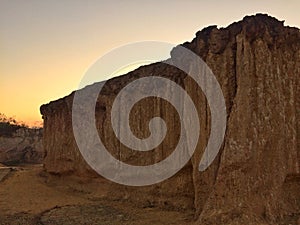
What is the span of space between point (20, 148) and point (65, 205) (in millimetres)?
15226

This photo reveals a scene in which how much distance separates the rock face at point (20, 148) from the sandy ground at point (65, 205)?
9911mm

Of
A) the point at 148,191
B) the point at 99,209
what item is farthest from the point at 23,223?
the point at 148,191

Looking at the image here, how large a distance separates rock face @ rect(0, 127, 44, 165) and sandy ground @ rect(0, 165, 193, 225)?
9.91 meters

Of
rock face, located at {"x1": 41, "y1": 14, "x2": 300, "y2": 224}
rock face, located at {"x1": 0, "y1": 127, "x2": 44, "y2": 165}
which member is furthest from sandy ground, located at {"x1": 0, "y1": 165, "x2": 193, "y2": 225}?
rock face, located at {"x1": 0, "y1": 127, "x2": 44, "y2": 165}

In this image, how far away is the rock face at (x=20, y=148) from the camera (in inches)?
981

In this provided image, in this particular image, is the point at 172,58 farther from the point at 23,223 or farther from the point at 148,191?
the point at 23,223

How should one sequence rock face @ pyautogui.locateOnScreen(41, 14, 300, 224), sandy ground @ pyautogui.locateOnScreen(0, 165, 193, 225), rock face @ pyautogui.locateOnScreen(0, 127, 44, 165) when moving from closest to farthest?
rock face @ pyautogui.locateOnScreen(41, 14, 300, 224) < sandy ground @ pyautogui.locateOnScreen(0, 165, 193, 225) < rock face @ pyautogui.locateOnScreen(0, 127, 44, 165)

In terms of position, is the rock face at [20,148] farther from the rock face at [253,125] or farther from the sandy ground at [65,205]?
the rock face at [253,125]

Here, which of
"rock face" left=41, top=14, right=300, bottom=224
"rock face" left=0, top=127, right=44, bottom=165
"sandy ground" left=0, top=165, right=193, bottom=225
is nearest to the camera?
"rock face" left=41, top=14, right=300, bottom=224

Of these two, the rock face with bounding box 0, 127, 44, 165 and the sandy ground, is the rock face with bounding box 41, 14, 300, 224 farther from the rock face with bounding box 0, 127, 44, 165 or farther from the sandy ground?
the rock face with bounding box 0, 127, 44, 165

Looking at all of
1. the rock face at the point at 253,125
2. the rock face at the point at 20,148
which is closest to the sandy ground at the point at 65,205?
the rock face at the point at 253,125

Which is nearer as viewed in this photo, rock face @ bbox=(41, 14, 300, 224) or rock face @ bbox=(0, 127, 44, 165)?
rock face @ bbox=(41, 14, 300, 224)

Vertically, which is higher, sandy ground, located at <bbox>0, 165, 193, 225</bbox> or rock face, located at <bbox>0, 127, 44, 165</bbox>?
rock face, located at <bbox>0, 127, 44, 165</bbox>

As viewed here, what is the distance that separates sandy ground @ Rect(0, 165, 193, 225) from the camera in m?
8.94
